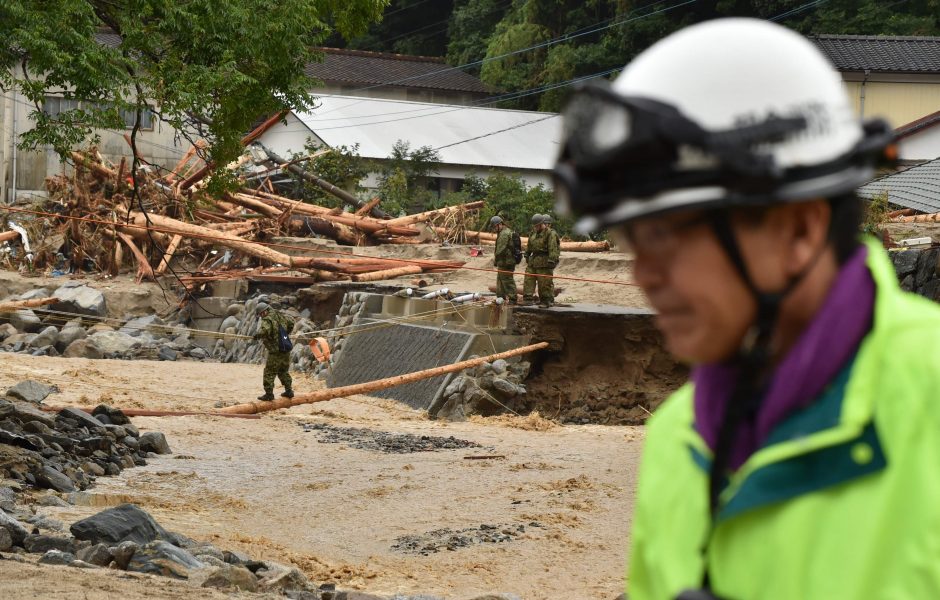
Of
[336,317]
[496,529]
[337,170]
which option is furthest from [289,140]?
[496,529]

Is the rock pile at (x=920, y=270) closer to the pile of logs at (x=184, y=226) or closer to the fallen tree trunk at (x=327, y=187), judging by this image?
the pile of logs at (x=184, y=226)

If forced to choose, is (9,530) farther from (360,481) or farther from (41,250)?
(41,250)

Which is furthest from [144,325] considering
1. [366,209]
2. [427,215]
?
[427,215]

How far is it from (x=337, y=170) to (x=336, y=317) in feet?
36.0

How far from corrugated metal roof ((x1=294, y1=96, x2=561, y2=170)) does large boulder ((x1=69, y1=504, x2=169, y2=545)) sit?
104 ft

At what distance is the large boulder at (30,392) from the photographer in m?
15.7

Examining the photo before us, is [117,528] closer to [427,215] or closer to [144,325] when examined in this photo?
[144,325]

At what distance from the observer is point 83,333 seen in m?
26.7

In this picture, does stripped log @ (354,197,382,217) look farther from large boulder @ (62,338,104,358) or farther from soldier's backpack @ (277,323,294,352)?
soldier's backpack @ (277,323,294,352)

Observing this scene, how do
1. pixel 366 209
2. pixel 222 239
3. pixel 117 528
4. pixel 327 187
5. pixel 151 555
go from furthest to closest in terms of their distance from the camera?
pixel 327 187
pixel 366 209
pixel 222 239
pixel 117 528
pixel 151 555

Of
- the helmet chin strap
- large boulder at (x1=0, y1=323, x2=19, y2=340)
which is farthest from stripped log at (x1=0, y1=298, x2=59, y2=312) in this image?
the helmet chin strap

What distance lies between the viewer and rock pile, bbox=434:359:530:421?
19.4 meters

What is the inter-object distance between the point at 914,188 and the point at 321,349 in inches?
464

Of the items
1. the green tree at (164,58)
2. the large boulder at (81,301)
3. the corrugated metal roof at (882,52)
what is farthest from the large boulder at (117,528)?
the corrugated metal roof at (882,52)
